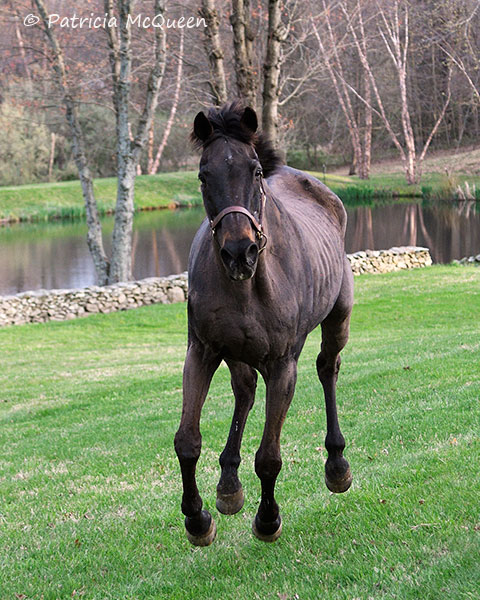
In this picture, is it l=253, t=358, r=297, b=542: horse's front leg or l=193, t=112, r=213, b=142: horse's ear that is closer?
l=193, t=112, r=213, b=142: horse's ear

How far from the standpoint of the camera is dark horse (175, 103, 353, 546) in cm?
301

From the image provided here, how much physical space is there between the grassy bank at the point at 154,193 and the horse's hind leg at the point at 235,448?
36.5 meters

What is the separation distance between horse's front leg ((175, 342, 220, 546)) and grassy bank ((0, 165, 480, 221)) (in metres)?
37.3

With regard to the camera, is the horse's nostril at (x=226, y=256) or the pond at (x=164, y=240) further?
the pond at (x=164, y=240)

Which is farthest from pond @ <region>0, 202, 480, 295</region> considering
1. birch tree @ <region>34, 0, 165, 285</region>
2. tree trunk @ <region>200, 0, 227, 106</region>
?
tree trunk @ <region>200, 0, 227, 106</region>

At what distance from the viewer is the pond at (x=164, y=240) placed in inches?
919

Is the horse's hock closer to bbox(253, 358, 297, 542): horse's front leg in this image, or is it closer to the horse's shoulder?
the horse's shoulder

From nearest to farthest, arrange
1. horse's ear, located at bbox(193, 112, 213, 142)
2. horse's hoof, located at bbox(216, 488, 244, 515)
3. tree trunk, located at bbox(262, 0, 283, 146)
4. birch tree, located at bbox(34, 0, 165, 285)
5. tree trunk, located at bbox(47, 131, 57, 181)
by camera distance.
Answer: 1. horse's ear, located at bbox(193, 112, 213, 142)
2. horse's hoof, located at bbox(216, 488, 244, 515)
3. tree trunk, located at bbox(262, 0, 283, 146)
4. birch tree, located at bbox(34, 0, 165, 285)
5. tree trunk, located at bbox(47, 131, 57, 181)

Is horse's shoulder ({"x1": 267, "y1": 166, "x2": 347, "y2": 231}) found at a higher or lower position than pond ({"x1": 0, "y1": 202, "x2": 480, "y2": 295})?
higher

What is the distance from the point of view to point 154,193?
147ft

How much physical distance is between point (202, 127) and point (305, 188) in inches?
73.6

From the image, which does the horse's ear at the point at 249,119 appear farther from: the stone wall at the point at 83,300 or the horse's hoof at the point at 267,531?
the stone wall at the point at 83,300

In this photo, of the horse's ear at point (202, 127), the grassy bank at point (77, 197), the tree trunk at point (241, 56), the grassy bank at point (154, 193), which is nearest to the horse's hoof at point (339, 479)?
the horse's ear at point (202, 127)

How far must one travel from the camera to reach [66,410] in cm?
884
